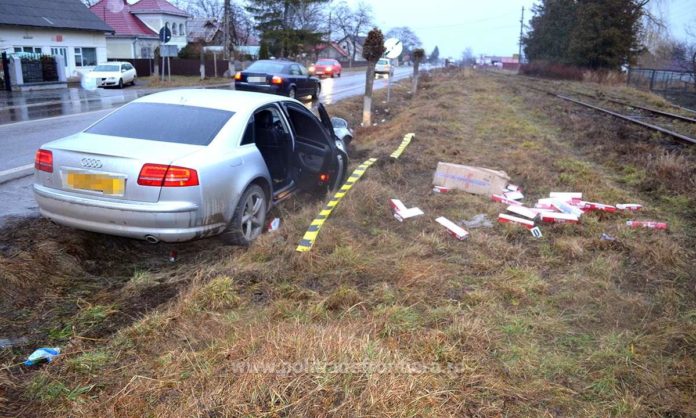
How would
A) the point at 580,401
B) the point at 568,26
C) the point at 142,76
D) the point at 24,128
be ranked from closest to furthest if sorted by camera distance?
the point at 580,401 < the point at 24,128 < the point at 142,76 < the point at 568,26

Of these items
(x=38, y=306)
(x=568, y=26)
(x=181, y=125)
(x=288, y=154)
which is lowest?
(x=38, y=306)

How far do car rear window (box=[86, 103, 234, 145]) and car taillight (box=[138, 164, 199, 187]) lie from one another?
1.60 ft

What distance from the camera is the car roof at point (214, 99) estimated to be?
4973 mm

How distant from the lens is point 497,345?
9.91ft

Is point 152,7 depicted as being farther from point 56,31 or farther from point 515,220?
point 515,220

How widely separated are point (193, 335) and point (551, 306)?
2.38 metres

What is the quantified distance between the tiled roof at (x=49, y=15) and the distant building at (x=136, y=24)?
12.5m

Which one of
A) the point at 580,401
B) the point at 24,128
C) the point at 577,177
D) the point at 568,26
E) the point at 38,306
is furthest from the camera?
the point at 568,26

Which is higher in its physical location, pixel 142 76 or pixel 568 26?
pixel 568 26

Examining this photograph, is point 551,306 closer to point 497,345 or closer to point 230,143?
point 497,345

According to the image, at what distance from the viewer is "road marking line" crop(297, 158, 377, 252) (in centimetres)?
439

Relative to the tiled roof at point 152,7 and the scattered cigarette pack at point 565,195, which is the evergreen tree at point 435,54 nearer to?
the tiled roof at point 152,7

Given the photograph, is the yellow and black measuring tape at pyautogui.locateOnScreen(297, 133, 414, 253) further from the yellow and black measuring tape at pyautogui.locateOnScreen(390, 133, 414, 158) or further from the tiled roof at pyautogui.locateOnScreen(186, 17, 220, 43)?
the tiled roof at pyautogui.locateOnScreen(186, 17, 220, 43)

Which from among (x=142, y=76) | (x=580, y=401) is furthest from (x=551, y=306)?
(x=142, y=76)
